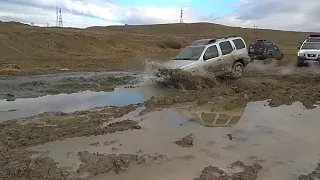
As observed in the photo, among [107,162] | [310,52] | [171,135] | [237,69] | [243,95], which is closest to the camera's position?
[107,162]

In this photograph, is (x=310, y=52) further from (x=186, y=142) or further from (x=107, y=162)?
(x=107, y=162)

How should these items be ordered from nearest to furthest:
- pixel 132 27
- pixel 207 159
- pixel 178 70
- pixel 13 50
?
1. pixel 207 159
2. pixel 178 70
3. pixel 13 50
4. pixel 132 27

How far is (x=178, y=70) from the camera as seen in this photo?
42.7ft

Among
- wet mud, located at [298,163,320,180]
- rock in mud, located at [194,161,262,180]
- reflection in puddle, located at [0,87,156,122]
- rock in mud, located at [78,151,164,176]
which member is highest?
reflection in puddle, located at [0,87,156,122]

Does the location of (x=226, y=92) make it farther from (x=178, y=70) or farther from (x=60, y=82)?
(x=60, y=82)

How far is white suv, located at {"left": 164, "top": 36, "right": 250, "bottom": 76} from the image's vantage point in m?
→ 13.7

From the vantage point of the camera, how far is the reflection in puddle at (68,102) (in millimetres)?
9641

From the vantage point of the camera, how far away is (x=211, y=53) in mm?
14453

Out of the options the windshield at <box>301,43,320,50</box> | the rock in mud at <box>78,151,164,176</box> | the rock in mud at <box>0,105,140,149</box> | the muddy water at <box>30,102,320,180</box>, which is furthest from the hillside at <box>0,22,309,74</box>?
the rock in mud at <box>78,151,164,176</box>

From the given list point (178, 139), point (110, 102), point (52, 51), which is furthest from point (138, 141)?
point (52, 51)

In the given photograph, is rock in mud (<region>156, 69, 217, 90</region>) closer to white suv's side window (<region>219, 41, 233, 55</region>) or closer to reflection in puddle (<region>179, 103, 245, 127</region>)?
white suv's side window (<region>219, 41, 233, 55</region>)

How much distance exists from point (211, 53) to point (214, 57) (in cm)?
20

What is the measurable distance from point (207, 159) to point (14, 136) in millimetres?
3727

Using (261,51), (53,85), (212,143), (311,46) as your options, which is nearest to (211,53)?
(53,85)
